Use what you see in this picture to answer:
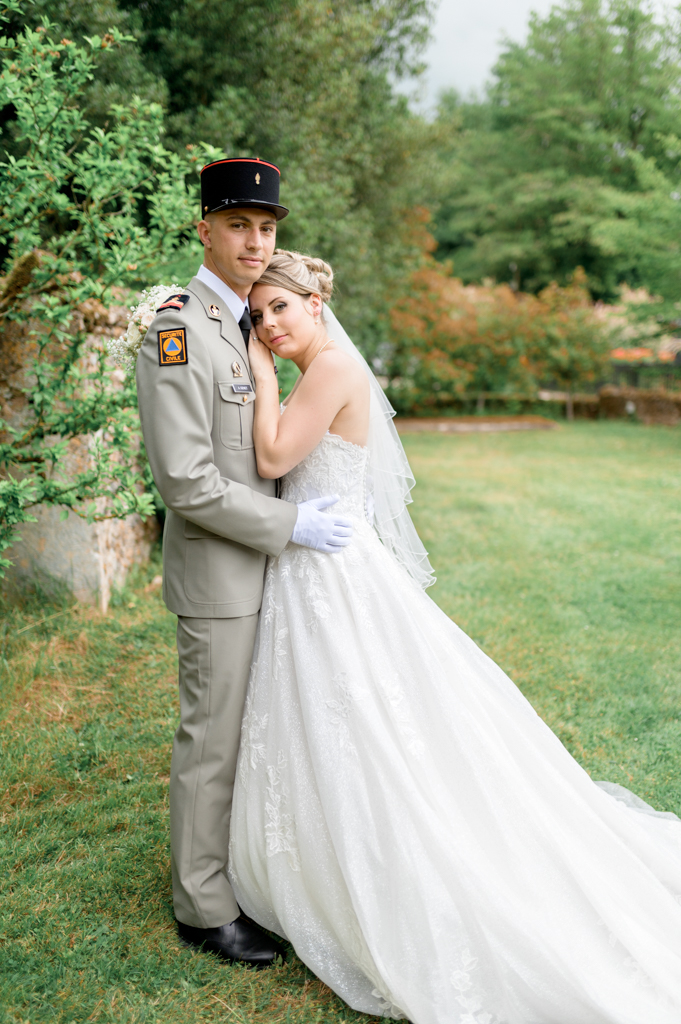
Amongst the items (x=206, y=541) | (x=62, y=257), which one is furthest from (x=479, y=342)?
(x=206, y=541)

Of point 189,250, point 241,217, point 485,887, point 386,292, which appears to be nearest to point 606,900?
point 485,887

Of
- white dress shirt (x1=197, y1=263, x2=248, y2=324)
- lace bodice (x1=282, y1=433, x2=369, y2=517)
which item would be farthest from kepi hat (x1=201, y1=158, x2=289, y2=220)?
lace bodice (x1=282, y1=433, x2=369, y2=517)

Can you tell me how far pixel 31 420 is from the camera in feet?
15.4

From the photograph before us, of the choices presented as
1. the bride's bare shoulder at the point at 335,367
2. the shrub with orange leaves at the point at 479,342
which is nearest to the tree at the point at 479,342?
the shrub with orange leaves at the point at 479,342

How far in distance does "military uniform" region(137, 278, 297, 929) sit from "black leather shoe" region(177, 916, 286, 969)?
0.04 meters

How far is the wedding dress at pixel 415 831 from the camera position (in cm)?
207

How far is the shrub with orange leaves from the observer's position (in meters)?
16.9

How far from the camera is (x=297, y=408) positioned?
239 cm

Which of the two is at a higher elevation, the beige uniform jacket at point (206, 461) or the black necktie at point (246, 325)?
the black necktie at point (246, 325)

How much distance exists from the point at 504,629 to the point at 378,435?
2861mm

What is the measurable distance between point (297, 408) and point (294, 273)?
429 mm

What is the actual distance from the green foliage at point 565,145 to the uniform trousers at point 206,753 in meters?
23.6

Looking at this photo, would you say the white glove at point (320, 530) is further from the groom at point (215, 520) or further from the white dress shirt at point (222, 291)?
the white dress shirt at point (222, 291)

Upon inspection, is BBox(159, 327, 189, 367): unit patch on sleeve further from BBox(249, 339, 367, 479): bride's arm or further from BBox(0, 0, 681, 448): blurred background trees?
BBox(0, 0, 681, 448): blurred background trees
